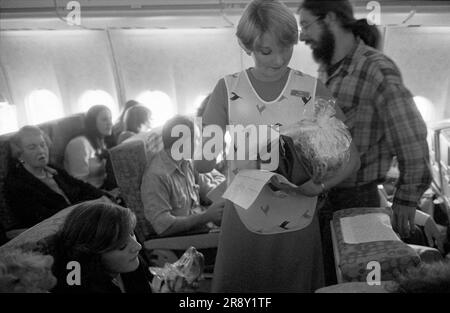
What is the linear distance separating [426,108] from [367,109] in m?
0.34

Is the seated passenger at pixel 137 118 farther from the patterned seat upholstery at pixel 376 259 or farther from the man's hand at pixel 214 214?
the patterned seat upholstery at pixel 376 259

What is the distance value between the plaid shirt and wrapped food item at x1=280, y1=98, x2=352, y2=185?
1.03 ft

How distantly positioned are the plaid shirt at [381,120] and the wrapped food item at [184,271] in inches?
28.6

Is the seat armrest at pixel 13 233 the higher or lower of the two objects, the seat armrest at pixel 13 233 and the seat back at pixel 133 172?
the lower

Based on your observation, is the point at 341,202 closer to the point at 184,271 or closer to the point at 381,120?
the point at 381,120

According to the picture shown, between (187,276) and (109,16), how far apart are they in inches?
46.1

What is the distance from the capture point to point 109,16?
1.63 metres

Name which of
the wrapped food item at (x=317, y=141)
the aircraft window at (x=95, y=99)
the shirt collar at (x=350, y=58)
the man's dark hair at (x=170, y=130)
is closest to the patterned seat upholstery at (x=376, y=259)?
the wrapped food item at (x=317, y=141)

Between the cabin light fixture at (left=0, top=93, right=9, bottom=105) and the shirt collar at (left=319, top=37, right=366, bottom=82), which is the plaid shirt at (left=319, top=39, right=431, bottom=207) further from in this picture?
the cabin light fixture at (left=0, top=93, right=9, bottom=105)

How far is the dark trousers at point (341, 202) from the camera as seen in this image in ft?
4.82

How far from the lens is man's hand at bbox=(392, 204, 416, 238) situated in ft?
4.28

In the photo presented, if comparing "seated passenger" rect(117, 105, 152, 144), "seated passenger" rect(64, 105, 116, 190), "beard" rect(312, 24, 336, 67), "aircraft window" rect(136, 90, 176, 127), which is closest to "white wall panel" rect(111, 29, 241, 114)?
"aircraft window" rect(136, 90, 176, 127)

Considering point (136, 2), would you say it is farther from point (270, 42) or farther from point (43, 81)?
point (43, 81)

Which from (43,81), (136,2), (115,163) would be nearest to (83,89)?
(43,81)
